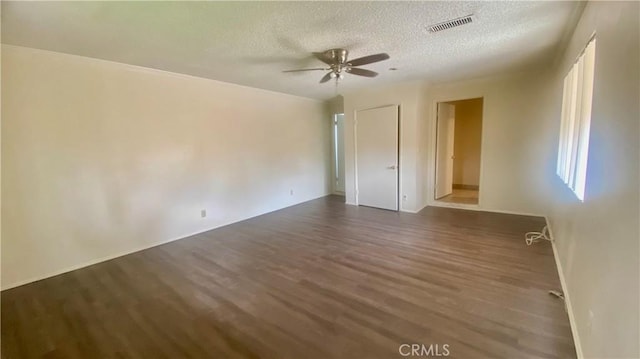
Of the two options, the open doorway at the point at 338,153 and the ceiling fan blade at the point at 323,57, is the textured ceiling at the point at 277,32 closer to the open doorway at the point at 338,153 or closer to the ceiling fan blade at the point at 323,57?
the ceiling fan blade at the point at 323,57

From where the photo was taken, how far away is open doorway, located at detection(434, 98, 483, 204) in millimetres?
6078

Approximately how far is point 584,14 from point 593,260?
6.79 ft

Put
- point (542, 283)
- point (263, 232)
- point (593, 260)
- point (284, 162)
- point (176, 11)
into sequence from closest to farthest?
1. point (593, 260)
2. point (176, 11)
3. point (542, 283)
4. point (263, 232)
5. point (284, 162)

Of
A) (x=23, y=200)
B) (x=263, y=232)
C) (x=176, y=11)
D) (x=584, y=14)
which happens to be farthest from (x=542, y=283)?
Answer: (x=23, y=200)

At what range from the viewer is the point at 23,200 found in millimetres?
2900

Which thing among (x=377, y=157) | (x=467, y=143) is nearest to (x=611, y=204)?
(x=377, y=157)

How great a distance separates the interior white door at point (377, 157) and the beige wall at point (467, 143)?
288 centimetres

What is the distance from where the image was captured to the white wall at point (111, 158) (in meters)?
2.88

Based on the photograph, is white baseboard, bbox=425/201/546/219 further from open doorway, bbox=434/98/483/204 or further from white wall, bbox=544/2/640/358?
white wall, bbox=544/2/640/358

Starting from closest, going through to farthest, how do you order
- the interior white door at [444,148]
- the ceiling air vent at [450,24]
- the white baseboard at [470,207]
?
1. the ceiling air vent at [450,24]
2. the white baseboard at [470,207]
3. the interior white door at [444,148]

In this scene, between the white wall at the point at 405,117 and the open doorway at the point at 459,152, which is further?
the open doorway at the point at 459,152

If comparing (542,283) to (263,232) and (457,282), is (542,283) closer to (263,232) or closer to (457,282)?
(457,282)

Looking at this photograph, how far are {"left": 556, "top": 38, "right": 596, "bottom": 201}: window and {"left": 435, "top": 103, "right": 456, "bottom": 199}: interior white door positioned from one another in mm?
2620

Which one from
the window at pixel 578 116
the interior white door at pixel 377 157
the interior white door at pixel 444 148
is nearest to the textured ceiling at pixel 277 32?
the window at pixel 578 116
